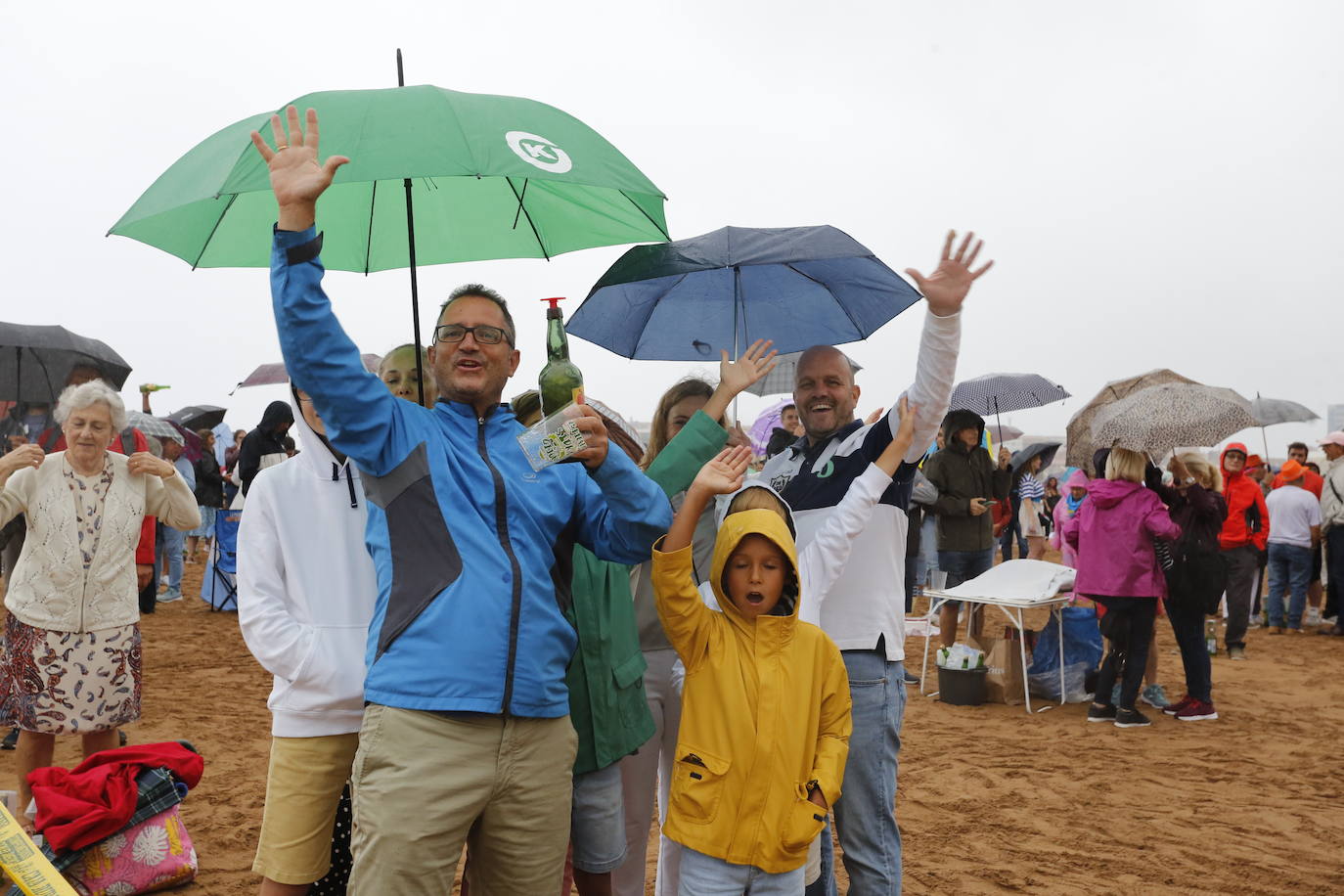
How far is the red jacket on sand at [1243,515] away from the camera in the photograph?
11516 millimetres

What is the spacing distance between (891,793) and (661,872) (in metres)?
0.83

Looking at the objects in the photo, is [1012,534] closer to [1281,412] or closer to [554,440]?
[1281,412]

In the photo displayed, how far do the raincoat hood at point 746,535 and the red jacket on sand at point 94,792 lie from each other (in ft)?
9.27

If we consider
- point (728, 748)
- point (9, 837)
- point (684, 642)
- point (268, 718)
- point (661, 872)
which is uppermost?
point (684, 642)

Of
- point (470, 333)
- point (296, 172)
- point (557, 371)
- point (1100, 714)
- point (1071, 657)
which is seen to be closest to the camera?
point (296, 172)

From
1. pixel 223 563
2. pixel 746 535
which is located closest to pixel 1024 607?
pixel 746 535

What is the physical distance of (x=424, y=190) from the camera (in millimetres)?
3668

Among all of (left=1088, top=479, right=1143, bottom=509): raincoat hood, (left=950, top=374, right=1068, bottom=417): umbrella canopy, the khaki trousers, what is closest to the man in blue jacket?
the khaki trousers

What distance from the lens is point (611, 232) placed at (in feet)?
11.3

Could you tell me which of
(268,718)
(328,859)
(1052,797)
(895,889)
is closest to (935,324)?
(895,889)

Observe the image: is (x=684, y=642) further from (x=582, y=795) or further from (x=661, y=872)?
(x=661, y=872)

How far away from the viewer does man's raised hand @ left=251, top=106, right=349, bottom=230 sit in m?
2.25

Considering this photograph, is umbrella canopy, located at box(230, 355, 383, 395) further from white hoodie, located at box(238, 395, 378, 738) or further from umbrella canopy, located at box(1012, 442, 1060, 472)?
white hoodie, located at box(238, 395, 378, 738)

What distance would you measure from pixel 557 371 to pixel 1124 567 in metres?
5.64
